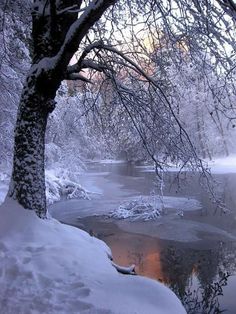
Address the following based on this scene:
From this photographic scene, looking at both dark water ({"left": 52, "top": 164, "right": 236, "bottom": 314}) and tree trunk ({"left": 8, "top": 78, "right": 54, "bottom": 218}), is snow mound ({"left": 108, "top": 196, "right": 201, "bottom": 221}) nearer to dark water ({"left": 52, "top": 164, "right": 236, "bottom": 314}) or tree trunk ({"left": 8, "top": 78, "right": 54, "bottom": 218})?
dark water ({"left": 52, "top": 164, "right": 236, "bottom": 314})

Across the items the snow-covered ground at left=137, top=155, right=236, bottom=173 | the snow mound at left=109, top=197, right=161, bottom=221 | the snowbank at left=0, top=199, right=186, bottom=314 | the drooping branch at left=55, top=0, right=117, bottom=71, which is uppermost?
the drooping branch at left=55, top=0, right=117, bottom=71

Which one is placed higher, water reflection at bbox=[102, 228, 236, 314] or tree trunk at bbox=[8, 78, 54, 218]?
tree trunk at bbox=[8, 78, 54, 218]

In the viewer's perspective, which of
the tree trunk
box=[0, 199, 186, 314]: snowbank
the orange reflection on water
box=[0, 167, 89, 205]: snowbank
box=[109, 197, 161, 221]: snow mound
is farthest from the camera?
box=[0, 167, 89, 205]: snowbank

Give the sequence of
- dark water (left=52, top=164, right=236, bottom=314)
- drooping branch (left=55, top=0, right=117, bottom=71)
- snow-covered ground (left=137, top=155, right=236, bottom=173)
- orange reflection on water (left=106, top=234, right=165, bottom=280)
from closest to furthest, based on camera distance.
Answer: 1. drooping branch (left=55, top=0, right=117, bottom=71)
2. dark water (left=52, top=164, right=236, bottom=314)
3. orange reflection on water (left=106, top=234, right=165, bottom=280)
4. snow-covered ground (left=137, top=155, right=236, bottom=173)

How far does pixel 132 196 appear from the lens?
72.7 feet

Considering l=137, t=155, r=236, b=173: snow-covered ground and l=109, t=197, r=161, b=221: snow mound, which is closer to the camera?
l=109, t=197, r=161, b=221: snow mound

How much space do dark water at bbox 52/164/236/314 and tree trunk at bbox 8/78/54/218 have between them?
228 cm

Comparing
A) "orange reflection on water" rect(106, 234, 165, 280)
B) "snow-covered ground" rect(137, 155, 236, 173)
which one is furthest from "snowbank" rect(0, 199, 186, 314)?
"snow-covered ground" rect(137, 155, 236, 173)

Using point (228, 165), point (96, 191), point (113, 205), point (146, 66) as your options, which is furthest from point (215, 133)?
point (146, 66)

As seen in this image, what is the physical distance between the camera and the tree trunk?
5.98 m

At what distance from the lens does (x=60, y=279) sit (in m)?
4.64

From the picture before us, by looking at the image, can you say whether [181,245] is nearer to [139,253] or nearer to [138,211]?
[139,253]

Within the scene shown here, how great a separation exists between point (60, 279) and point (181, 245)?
8893mm

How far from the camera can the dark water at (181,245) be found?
8.98m
